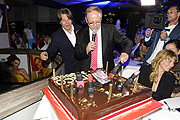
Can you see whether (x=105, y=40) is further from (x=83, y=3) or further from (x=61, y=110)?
(x=83, y=3)

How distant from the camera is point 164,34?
286cm

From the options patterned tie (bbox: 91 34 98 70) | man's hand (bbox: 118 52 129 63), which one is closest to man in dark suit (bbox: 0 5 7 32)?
patterned tie (bbox: 91 34 98 70)

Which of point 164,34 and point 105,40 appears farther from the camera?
point 164,34

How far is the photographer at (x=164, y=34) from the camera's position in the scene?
9.45 feet

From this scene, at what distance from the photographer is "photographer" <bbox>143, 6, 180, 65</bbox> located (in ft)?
9.45

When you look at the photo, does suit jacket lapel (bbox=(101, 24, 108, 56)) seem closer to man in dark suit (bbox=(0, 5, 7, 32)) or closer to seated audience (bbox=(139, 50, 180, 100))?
seated audience (bbox=(139, 50, 180, 100))

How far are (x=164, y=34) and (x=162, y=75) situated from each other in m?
1.25

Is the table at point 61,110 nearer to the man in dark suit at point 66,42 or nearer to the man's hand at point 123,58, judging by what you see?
the man's hand at point 123,58

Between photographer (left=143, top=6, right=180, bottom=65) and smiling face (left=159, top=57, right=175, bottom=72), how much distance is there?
1153mm

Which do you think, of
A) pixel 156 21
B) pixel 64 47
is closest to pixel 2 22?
pixel 64 47

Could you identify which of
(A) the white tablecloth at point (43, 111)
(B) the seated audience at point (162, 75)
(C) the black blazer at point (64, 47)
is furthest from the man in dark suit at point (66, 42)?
(B) the seated audience at point (162, 75)

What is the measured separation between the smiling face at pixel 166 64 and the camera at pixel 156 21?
50.8 inches

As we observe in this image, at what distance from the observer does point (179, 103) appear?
1459 mm

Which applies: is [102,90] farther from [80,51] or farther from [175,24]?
[175,24]
